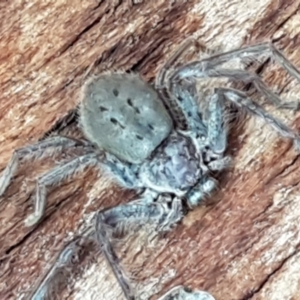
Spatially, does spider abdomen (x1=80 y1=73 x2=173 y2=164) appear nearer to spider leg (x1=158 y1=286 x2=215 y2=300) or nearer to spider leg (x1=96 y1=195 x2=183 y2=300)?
spider leg (x1=96 y1=195 x2=183 y2=300)

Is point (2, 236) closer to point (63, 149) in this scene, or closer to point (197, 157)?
point (63, 149)

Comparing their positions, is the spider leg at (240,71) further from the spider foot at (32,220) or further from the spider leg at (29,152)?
the spider foot at (32,220)

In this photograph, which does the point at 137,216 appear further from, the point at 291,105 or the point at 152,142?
the point at 291,105

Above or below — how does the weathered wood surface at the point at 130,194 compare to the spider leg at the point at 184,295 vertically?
above

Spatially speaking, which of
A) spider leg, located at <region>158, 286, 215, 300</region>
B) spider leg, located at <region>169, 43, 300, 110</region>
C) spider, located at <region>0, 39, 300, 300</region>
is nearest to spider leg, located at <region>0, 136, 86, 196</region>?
spider, located at <region>0, 39, 300, 300</region>

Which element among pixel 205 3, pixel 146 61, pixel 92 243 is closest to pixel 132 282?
pixel 92 243

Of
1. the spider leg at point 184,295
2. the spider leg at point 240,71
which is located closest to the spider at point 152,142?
the spider leg at point 240,71
